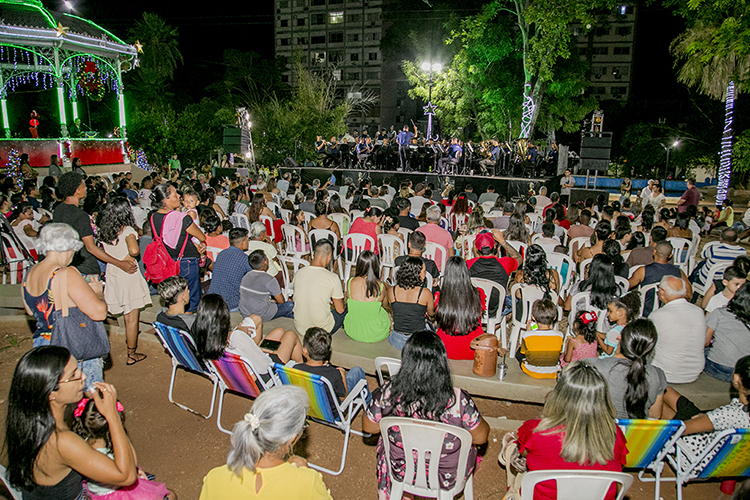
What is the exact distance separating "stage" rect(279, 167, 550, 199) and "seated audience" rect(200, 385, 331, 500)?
1100 centimetres

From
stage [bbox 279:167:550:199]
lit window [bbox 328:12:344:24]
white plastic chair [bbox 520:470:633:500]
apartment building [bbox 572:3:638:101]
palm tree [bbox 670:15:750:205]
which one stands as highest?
lit window [bbox 328:12:344:24]

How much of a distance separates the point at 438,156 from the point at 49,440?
1476 cm

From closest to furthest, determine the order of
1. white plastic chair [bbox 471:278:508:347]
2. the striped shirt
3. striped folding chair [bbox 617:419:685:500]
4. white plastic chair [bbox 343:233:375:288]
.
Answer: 1. striped folding chair [bbox 617:419:685:500]
2. white plastic chair [bbox 471:278:508:347]
3. the striped shirt
4. white plastic chair [bbox 343:233:375:288]

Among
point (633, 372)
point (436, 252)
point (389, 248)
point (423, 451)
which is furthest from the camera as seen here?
point (389, 248)

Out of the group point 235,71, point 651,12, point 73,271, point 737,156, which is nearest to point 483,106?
point 737,156

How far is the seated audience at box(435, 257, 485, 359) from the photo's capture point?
10.9ft

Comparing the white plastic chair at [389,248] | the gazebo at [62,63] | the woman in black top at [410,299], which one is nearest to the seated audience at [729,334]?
the woman in black top at [410,299]

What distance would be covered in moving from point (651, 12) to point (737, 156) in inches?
1277

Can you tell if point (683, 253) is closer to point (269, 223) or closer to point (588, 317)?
point (588, 317)

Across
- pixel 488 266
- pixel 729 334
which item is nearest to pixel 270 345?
pixel 488 266

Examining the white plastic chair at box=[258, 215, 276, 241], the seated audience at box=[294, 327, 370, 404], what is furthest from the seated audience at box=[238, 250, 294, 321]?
the white plastic chair at box=[258, 215, 276, 241]

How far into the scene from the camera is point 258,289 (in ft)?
12.5

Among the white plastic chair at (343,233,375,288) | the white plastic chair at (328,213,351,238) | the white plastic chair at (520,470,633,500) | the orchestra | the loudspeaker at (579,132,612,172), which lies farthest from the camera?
the orchestra

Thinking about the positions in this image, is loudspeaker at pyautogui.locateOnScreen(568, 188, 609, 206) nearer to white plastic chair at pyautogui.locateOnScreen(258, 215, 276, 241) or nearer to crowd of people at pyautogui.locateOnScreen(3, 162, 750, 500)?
crowd of people at pyautogui.locateOnScreen(3, 162, 750, 500)
